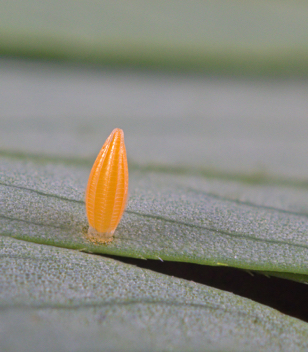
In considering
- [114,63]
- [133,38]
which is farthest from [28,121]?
[133,38]

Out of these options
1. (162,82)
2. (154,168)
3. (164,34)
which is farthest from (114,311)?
(164,34)

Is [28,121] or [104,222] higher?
[28,121]

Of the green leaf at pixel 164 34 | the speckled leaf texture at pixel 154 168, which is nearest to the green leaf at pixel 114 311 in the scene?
the speckled leaf texture at pixel 154 168

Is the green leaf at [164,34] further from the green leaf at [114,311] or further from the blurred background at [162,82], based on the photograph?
the green leaf at [114,311]

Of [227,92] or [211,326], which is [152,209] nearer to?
[211,326]

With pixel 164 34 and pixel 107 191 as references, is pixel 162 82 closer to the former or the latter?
pixel 164 34

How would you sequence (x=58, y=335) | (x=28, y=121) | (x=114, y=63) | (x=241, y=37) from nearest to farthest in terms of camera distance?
(x=58, y=335) → (x=28, y=121) → (x=114, y=63) → (x=241, y=37)

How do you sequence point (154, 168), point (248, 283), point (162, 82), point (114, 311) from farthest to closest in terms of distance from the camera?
point (162, 82) → point (154, 168) → point (248, 283) → point (114, 311)
